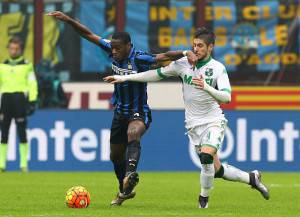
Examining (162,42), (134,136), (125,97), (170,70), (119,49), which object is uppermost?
(119,49)

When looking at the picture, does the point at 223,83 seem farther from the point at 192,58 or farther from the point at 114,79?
the point at 114,79

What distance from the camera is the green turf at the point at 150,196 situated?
12.4m

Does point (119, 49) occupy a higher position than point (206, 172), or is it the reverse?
point (119, 49)

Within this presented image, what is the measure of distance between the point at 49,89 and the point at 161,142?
10.1 ft

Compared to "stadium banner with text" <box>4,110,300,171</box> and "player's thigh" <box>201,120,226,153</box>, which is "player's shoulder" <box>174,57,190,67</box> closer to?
"player's thigh" <box>201,120,226,153</box>

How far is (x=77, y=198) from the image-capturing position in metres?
12.8

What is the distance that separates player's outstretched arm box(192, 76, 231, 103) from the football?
1738 millimetres

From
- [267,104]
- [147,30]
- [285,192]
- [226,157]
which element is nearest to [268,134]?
[226,157]

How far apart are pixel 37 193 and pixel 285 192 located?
3.30m

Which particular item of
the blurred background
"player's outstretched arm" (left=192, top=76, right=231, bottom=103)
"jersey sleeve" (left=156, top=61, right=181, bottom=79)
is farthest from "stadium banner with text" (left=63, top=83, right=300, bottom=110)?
"player's outstretched arm" (left=192, top=76, right=231, bottom=103)

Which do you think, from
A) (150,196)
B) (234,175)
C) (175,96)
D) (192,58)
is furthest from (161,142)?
(192,58)

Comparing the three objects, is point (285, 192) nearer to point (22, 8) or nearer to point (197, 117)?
point (197, 117)

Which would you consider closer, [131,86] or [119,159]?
[131,86]

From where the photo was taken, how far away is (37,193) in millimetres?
15375
